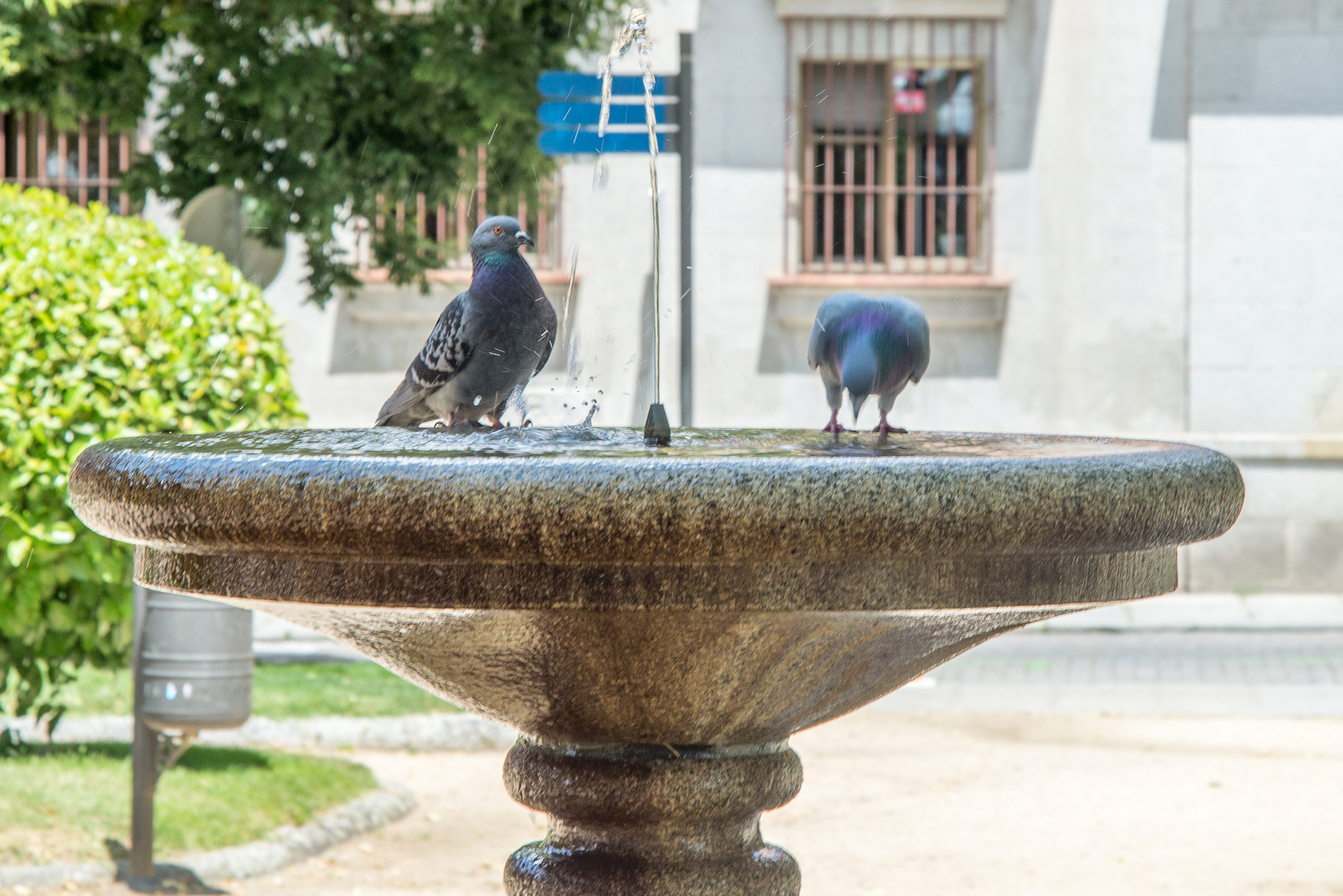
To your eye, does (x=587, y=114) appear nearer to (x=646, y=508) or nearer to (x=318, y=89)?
(x=318, y=89)

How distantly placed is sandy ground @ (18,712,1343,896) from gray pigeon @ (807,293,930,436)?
8.30ft

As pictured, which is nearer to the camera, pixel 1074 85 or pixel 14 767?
Answer: pixel 14 767

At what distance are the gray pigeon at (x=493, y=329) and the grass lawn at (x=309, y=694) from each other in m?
4.37

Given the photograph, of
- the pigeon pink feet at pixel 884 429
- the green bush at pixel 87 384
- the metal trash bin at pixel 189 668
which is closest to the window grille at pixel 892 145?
the green bush at pixel 87 384

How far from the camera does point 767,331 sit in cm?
1309

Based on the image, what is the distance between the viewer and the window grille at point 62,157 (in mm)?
13258

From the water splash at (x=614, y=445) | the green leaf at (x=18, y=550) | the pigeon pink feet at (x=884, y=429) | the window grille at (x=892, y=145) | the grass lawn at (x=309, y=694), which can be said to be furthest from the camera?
the window grille at (x=892, y=145)

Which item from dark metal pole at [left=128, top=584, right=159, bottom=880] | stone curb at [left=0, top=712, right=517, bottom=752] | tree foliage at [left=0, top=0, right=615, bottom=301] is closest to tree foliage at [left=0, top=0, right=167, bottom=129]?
tree foliage at [left=0, top=0, right=615, bottom=301]

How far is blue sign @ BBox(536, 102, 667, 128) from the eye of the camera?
6.23m

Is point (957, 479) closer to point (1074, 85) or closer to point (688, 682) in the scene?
point (688, 682)

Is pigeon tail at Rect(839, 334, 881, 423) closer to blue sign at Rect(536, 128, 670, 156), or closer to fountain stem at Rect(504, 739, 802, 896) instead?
fountain stem at Rect(504, 739, 802, 896)

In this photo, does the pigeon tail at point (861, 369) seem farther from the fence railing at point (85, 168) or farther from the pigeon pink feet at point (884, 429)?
the fence railing at point (85, 168)

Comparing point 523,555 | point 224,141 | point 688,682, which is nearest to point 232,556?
point 523,555

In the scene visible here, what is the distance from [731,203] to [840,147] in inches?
46.7
